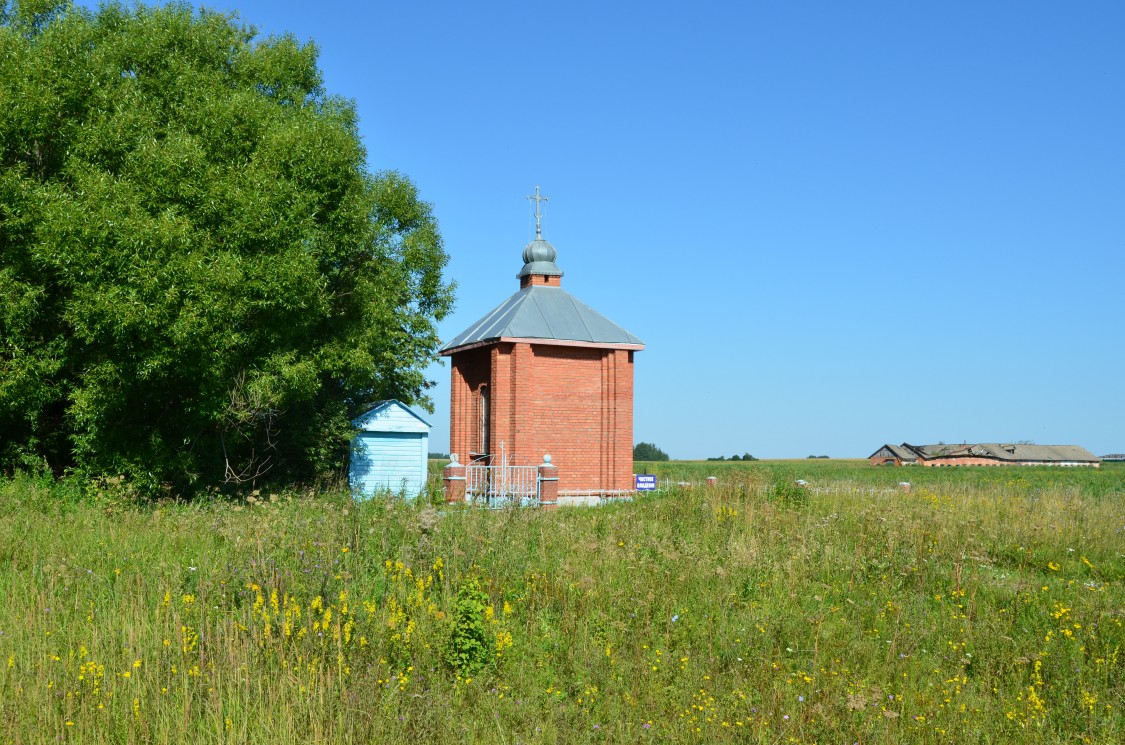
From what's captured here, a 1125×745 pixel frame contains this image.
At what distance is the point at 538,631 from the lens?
24.9ft

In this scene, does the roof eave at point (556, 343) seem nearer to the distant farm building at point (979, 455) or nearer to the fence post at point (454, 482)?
the fence post at point (454, 482)

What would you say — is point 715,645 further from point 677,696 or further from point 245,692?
point 245,692

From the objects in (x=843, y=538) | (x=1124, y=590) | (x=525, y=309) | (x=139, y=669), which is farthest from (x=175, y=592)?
(x=525, y=309)

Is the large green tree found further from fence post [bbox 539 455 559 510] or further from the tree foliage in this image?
the tree foliage

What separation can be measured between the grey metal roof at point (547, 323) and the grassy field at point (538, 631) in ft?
34.4

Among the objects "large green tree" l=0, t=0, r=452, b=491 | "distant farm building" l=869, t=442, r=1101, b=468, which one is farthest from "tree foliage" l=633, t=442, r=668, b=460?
"large green tree" l=0, t=0, r=452, b=491

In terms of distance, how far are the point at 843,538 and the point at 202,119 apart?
14866 mm

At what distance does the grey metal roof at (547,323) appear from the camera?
22.1 meters

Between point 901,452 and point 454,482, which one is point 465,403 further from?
point 901,452

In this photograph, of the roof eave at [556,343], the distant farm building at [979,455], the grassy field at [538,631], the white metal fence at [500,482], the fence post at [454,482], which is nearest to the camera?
the grassy field at [538,631]

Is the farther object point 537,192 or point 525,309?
point 537,192

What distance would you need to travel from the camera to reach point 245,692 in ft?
17.8

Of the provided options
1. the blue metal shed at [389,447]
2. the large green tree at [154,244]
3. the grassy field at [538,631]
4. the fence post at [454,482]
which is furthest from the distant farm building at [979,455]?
the grassy field at [538,631]

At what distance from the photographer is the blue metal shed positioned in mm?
23312
